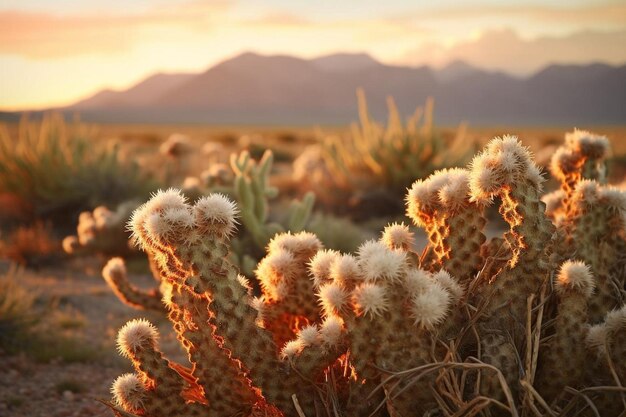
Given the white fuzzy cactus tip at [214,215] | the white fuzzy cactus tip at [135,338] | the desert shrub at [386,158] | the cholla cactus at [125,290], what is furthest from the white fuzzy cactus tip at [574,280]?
the desert shrub at [386,158]

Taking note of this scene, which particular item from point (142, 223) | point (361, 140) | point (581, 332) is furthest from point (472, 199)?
point (361, 140)

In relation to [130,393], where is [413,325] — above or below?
above

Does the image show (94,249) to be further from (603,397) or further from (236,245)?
(603,397)

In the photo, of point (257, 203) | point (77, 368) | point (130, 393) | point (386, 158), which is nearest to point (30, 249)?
point (257, 203)

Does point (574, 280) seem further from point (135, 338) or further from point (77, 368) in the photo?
point (77, 368)

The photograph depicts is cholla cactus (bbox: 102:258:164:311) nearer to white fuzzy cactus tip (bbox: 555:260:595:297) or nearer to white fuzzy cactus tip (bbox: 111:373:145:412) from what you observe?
white fuzzy cactus tip (bbox: 111:373:145:412)

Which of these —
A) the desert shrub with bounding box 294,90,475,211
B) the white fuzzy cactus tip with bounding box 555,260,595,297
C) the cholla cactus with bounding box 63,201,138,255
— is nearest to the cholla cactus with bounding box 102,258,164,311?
the white fuzzy cactus tip with bounding box 555,260,595,297

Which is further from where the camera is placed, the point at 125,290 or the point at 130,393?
the point at 125,290
